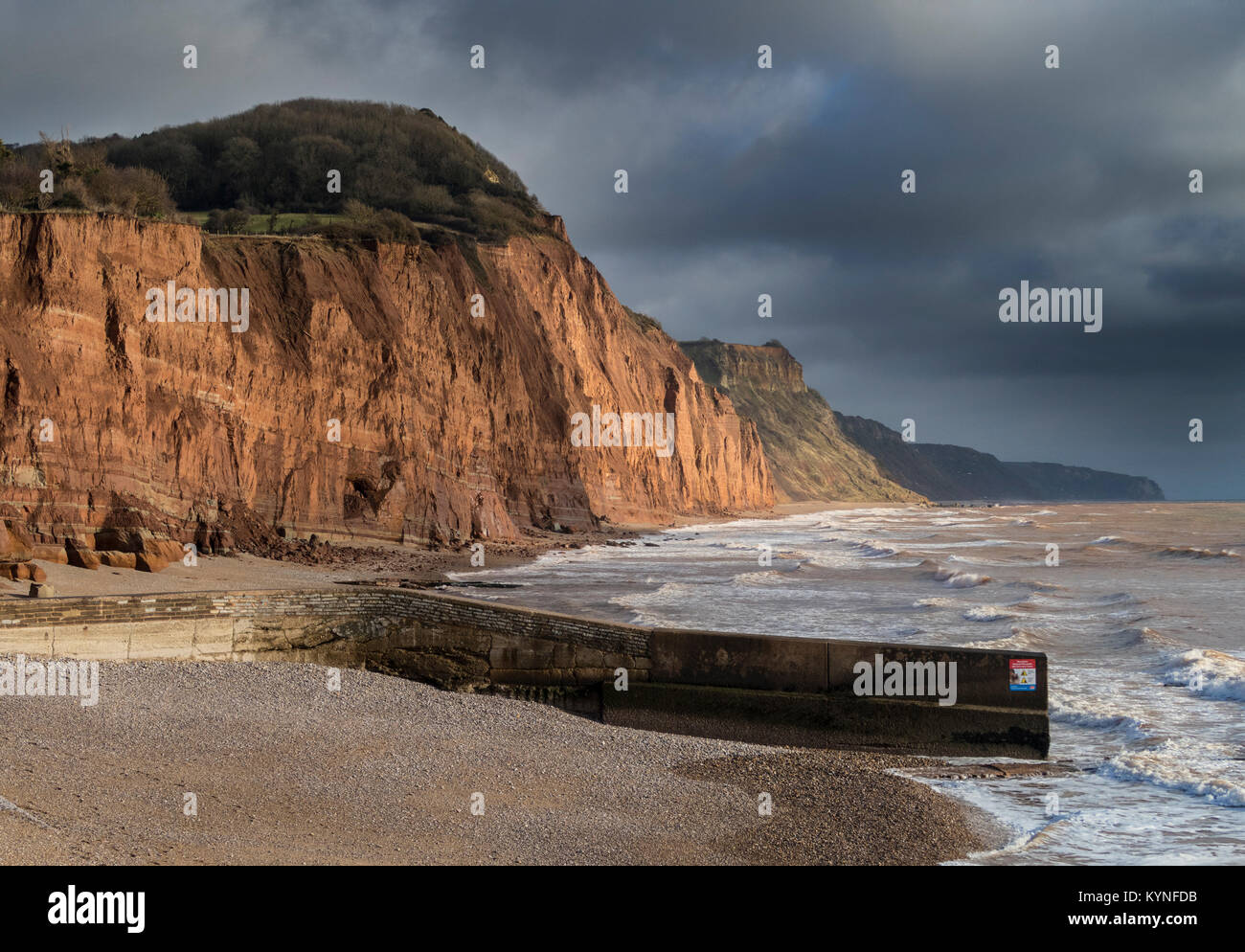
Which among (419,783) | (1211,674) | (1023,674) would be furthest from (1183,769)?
(419,783)

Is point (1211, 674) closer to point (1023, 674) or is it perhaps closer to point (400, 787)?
point (1023, 674)

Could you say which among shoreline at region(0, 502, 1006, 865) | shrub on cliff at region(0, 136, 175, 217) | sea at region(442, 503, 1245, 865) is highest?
shrub on cliff at region(0, 136, 175, 217)

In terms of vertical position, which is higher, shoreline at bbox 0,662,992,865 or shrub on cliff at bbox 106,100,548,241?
shrub on cliff at bbox 106,100,548,241

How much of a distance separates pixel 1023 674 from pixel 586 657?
18.5 ft

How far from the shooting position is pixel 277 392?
3350 centimetres

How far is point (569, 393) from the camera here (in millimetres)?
71438

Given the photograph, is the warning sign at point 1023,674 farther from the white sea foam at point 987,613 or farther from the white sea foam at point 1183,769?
the white sea foam at point 987,613

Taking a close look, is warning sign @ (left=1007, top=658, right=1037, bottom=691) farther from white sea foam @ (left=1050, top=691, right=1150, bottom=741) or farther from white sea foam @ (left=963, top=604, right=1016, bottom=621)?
white sea foam @ (left=963, top=604, right=1016, bottom=621)

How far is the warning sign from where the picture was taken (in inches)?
478

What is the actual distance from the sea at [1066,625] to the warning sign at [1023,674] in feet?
3.36
